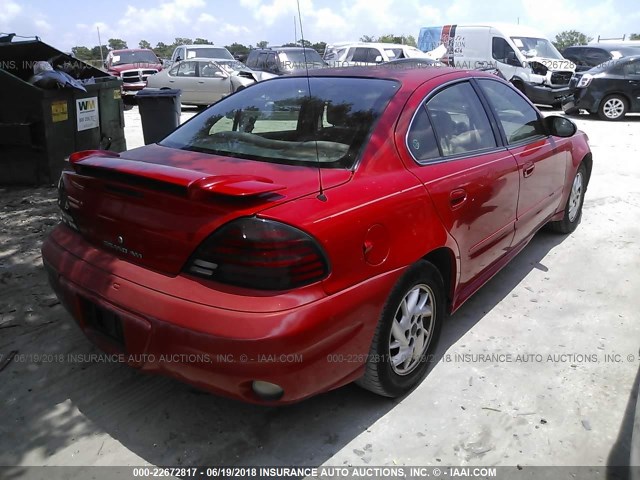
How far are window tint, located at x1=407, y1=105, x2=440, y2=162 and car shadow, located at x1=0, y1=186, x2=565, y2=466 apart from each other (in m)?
1.26

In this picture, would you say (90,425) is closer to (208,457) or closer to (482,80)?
(208,457)

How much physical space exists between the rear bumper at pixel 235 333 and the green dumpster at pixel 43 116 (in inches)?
171

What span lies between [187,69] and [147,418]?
14.4 m

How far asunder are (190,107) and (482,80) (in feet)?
46.5

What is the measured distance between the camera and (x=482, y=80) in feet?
12.1

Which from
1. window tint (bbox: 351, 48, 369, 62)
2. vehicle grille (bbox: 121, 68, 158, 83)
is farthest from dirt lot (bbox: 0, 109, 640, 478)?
vehicle grille (bbox: 121, 68, 158, 83)

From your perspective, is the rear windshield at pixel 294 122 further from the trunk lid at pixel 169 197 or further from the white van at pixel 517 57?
the white van at pixel 517 57

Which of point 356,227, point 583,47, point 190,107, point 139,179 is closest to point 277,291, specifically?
point 356,227

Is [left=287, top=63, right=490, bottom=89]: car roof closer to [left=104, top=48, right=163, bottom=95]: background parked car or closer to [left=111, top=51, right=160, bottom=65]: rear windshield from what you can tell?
[left=104, top=48, right=163, bottom=95]: background parked car

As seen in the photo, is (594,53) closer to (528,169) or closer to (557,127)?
(557,127)

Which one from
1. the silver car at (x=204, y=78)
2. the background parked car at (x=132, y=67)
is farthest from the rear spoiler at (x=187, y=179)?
the background parked car at (x=132, y=67)

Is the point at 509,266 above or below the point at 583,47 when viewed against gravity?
below

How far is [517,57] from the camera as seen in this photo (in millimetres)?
15047

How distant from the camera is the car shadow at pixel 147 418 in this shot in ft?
8.01
